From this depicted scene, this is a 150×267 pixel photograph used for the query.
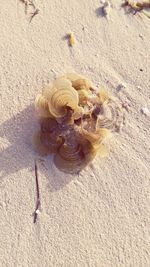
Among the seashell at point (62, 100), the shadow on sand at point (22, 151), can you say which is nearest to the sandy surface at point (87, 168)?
the shadow on sand at point (22, 151)

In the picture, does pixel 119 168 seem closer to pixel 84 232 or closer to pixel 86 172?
pixel 86 172

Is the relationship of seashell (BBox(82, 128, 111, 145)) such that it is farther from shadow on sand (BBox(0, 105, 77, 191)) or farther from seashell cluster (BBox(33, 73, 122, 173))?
shadow on sand (BBox(0, 105, 77, 191))

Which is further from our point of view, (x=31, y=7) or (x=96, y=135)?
(x=31, y=7)

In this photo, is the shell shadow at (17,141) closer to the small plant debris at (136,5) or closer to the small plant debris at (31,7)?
the small plant debris at (31,7)

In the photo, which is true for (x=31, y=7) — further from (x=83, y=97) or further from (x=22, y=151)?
(x=22, y=151)

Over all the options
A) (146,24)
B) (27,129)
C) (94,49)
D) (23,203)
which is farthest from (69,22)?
(23,203)

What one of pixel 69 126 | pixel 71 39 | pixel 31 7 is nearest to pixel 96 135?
pixel 69 126

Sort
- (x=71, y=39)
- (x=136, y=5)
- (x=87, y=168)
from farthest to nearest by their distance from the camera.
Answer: (x=136, y=5), (x=71, y=39), (x=87, y=168)
